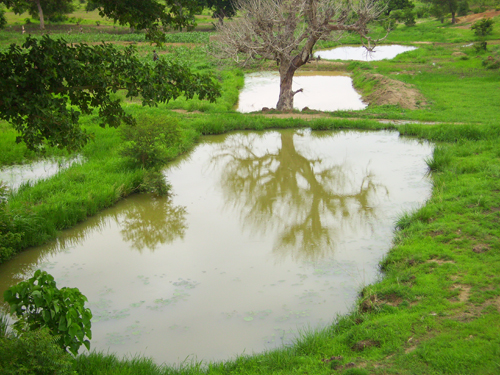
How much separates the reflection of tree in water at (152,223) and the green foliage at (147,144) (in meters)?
1.63

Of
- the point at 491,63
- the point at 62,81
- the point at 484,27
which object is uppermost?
the point at 484,27

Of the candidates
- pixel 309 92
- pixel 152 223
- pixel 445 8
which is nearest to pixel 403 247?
pixel 152 223

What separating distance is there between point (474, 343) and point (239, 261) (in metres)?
3.78

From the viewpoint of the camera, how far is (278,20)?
640 inches

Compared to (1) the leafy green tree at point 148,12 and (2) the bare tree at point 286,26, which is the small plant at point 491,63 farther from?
(1) the leafy green tree at point 148,12

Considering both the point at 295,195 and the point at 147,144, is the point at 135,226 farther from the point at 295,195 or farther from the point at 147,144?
the point at 295,195

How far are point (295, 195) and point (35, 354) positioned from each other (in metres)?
7.46

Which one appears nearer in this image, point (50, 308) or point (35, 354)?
point (35, 354)

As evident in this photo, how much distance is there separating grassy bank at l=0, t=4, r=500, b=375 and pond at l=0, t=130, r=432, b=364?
1.24ft

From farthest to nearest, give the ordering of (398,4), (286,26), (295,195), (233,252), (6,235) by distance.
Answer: (398,4) < (286,26) < (295,195) < (233,252) < (6,235)

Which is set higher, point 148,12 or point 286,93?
point 148,12

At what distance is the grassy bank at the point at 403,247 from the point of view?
4.55 metres

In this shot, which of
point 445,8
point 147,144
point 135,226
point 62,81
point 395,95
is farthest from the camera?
point 445,8

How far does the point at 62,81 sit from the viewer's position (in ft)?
20.2
